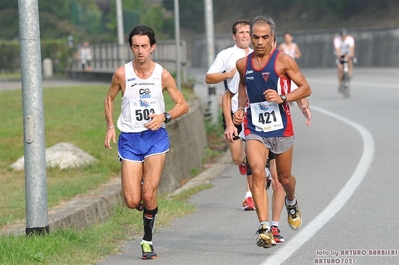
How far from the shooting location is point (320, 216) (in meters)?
10.6

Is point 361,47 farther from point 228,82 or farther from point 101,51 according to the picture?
point 228,82

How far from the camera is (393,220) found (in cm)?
1008

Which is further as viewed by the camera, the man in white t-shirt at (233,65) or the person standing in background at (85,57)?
the person standing in background at (85,57)

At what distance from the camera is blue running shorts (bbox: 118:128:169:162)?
9008 millimetres

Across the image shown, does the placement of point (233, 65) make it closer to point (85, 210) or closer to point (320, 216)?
point (320, 216)

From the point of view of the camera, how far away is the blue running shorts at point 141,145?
901 cm

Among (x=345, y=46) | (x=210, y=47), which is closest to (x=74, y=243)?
(x=210, y=47)

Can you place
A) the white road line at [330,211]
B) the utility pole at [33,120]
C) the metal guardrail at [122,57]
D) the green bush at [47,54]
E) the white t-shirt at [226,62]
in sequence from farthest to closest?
the green bush at [47,54] → the metal guardrail at [122,57] → the white t-shirt at [226,62] → the utility pole at [33,120] → the white road line at [330,211]

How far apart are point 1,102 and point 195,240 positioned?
49.2 feet

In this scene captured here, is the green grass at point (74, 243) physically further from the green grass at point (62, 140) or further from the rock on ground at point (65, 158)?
the rock on ground at point (65, 158)

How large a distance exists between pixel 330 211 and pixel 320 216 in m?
0.30

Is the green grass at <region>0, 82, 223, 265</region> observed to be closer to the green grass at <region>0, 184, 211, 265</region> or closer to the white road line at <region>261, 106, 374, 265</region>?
the green grass at <region>0, 184, 211, 265</region>

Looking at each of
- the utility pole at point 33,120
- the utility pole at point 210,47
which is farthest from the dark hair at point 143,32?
the utility pole at point 210,47

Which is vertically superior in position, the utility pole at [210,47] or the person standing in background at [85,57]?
→ the utility pole at [210,47]
